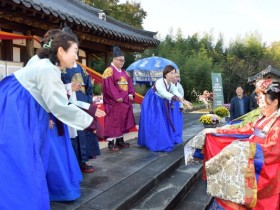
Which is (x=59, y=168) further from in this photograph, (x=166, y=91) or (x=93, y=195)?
(x=166, y=91)

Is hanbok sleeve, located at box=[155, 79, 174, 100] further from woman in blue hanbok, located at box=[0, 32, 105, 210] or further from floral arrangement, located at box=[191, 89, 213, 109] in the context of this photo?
floral arrangement, located at box=[191, 89, 213, 109]

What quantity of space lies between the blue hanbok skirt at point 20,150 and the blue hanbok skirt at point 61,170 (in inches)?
13.5

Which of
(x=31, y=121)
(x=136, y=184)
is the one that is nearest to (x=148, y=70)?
(x=136, y=184)

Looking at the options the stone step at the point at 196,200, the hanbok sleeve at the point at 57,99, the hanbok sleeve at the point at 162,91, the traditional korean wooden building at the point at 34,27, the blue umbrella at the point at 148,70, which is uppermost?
the blue umbrella at the point at 148,70

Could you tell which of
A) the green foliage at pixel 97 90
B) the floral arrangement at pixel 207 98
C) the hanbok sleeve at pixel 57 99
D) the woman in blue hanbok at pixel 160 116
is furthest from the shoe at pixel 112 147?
the green foliage at pixel 97 90

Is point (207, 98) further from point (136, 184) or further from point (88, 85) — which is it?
point (136, 184)

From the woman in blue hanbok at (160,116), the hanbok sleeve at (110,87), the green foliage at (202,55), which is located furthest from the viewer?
the green foliage at (202,55)

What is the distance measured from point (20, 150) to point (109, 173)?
6.46 ft

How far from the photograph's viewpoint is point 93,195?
345 centimetres

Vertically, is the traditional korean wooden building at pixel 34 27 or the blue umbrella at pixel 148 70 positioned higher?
the blue umbrella at pixel 148 70

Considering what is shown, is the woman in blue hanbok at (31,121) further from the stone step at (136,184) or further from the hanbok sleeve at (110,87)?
the hanbok sleeve at (110,87)

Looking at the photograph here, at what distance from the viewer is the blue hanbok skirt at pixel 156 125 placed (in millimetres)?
5992

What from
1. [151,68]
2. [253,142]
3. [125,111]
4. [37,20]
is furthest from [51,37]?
[151,68]

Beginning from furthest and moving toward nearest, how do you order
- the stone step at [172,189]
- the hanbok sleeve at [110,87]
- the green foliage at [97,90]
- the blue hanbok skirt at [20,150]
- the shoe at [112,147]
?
the green foliage at [97,90], the shoe at [112,147], the hanbok sleeve at [110,87], the stone step at [172,189], the blue hanbok skirt at [20,150]
